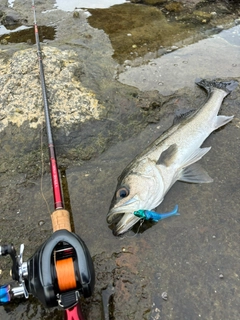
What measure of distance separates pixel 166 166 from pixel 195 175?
1.26 feet

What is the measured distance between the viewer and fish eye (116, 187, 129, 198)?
3.55 m

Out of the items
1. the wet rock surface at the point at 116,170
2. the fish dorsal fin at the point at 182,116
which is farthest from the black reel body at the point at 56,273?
the fish dorsal fin at the point at 182,116

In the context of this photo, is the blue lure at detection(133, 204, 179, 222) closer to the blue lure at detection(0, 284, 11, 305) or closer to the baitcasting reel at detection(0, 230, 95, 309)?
the baitcasting reel at detection(0, 230, 95, 309)

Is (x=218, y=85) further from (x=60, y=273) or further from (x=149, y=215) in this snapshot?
(x=60, y=273)

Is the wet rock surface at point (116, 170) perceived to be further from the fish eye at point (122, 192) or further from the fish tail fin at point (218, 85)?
the fish eye at point (122, 192)

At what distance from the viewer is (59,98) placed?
Answer: 4762mm

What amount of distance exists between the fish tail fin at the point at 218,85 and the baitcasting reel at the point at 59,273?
12.1 feet

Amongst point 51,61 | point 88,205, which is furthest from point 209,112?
point 51,61

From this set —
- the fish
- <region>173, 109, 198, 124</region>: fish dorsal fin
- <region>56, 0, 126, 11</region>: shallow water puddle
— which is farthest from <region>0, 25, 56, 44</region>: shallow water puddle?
the fish

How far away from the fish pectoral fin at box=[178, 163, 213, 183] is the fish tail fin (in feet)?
5.40

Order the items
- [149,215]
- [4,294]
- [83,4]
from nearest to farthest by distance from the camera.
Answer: [4,294]
[149,215]
[83,4]

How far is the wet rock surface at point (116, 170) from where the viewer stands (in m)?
2.98

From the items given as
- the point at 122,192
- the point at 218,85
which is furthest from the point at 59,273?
the point at 218,85

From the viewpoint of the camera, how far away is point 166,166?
3.97m
